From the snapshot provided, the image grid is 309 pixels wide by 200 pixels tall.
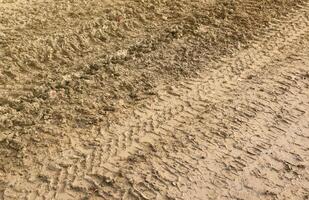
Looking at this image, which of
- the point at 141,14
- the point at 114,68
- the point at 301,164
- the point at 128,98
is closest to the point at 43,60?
the point at 114,68

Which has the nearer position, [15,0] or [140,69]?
[140,69]

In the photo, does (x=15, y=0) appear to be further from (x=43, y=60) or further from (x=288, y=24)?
(x=288, y=24)

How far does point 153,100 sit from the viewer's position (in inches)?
177

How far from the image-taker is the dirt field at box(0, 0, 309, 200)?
3.70 metres

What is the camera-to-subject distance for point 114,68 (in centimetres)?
481

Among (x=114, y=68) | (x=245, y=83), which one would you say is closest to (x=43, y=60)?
(x=114, y=68)

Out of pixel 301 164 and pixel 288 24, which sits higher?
pixel 288 24

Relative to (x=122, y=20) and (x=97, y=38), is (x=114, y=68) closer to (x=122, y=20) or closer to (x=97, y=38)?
A: (x=97, y=38)

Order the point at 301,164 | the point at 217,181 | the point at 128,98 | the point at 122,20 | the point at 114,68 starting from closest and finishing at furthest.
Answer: the point at 217,181
the point at 301,164
the point at 128,98
the point at 114,68
the point at 122,20

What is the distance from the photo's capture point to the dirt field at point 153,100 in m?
3.70

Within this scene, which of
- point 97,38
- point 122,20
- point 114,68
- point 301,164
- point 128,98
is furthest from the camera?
point 122,20

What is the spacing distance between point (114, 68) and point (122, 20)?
103 centimetres

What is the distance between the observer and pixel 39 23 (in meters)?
5.42

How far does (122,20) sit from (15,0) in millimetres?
1268
